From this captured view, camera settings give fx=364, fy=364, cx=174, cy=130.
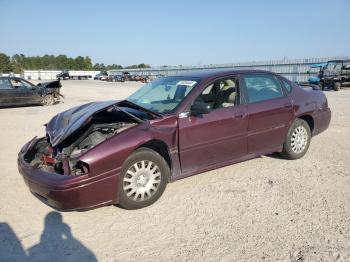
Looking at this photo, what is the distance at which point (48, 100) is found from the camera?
16.7 m

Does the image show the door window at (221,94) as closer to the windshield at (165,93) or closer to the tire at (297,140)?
the windshield at (165,93)

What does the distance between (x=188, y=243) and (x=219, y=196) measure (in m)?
1.28

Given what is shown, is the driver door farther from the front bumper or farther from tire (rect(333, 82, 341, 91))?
tire (rect(333, 82, 341, 91))

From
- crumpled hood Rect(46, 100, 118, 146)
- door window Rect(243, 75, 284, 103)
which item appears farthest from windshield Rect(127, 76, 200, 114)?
door window Rect(243, 75, 284, 103)

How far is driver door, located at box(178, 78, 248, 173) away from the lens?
15.7 feet

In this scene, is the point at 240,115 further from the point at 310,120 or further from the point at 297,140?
the point at 310,120

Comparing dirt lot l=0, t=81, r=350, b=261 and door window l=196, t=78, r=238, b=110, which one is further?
door window l=196, t=78, r=238, b=110

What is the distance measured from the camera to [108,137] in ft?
14.3

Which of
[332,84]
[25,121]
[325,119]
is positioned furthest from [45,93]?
[332,84]

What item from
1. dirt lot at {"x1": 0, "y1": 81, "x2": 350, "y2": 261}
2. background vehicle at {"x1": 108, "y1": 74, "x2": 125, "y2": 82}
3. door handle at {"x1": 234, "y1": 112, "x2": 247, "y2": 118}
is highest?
door handle at {"x1": 234, "y1": 112, "x2": 247, "y2": 118}

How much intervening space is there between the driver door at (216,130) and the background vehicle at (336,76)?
1981 centimetres

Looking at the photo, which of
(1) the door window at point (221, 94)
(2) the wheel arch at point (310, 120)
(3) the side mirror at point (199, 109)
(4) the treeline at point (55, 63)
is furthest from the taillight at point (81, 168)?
(4) the treeline at point (55, 63)

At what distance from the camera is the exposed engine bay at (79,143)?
4145mm

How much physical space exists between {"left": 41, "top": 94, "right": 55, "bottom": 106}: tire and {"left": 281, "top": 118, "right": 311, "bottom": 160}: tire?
42.5 ft
